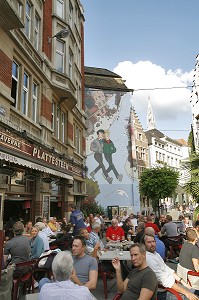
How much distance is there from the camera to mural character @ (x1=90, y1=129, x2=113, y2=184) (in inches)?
1256

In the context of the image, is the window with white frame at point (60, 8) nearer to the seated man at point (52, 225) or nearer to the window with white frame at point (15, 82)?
the window with white frame at point (15, 82)

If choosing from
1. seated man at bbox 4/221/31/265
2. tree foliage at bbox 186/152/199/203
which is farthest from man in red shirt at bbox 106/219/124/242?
tree foliage at bbox 186/152/199/203

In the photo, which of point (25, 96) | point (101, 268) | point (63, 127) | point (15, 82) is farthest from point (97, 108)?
point (101, 268)

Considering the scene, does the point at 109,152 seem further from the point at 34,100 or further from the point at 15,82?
the point at 15,82

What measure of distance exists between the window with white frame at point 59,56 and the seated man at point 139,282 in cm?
1346

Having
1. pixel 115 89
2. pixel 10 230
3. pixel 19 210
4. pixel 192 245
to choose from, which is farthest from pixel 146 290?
pixel 115 89

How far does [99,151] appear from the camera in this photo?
1268 inches

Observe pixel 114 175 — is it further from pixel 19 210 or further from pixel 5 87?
pixel 5 87

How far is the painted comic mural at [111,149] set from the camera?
32.0 meters

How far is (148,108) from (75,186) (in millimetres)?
82244

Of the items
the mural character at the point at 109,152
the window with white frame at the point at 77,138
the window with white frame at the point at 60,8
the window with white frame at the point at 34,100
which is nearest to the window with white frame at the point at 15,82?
the window with white frame at the point at 34,100

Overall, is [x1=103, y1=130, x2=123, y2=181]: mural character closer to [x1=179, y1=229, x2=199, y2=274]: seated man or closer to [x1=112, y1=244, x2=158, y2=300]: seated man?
[x1=179, y1=229, x2=199, y2=274]: seated man

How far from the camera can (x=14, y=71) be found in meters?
10.8

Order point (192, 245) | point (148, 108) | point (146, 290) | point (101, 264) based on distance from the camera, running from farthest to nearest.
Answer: point (148, 108), point (101, 264), point (192, 245), point (146, 290)
